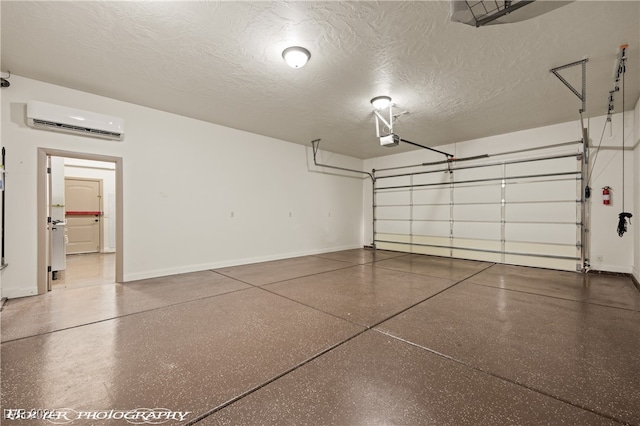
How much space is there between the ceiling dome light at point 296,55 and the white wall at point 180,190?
119 inches

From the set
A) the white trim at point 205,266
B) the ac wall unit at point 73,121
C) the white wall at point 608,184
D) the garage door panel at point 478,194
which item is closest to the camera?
the ac wall unit at point 73,121

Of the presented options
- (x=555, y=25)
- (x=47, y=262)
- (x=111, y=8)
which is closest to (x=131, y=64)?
(x=111, y=8)

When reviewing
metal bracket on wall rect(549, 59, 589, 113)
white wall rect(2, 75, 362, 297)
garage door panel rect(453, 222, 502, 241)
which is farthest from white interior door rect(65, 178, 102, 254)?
metal bracket on wall rect(549, 59, 589, 113)

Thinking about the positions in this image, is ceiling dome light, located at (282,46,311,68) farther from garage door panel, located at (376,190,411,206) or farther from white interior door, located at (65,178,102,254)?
white interior door, located at (65,178,102,254)

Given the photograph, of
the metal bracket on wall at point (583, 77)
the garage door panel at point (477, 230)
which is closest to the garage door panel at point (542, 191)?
the garage door panel at point (477, 230)

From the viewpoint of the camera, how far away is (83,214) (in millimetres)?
7734

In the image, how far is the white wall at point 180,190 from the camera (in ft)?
11.3

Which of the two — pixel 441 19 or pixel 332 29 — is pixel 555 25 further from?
pixel 332 29

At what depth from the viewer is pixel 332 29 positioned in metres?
2.53

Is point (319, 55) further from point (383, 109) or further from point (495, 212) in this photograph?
point (495, 212)

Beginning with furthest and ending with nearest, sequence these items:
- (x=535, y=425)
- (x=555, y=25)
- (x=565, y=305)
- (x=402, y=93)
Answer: (x=402, y=93) < (x=565, y=305) < (x=555, y=25) < (x=535, y=425)

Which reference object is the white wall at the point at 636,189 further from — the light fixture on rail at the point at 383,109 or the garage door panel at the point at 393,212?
the garage door panel at the point at 393,212

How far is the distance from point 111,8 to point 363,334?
3794 millimetres

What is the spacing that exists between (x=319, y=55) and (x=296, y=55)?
1.00 feet
